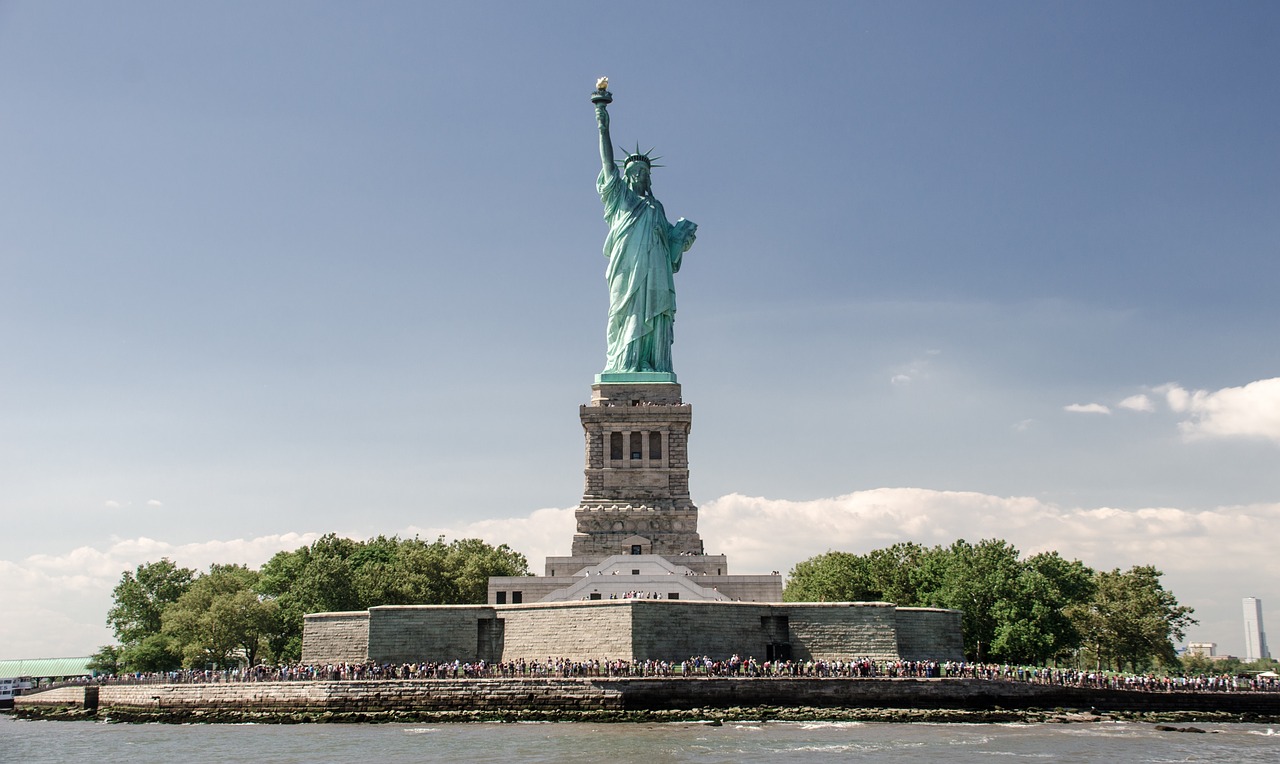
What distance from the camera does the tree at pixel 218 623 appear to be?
195ft

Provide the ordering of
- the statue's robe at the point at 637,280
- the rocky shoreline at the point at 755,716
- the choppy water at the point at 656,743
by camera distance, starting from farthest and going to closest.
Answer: the statue's robe at the point at 637,280 → the rocky shoreline at the point at 755,716 → the choppy water at the point at 656,743

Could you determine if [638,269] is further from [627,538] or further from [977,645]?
[977,645]

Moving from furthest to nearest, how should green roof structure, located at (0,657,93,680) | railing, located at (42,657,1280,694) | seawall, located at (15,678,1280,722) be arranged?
green roof structure, located at (0,657,93,680) → railing, located at (42,657,1280,694) → seawall, located at (15,678,1280,722)

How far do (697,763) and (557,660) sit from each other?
15.2 meters

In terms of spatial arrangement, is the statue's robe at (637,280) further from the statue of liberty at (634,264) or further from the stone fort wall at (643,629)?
the stone fort wall at (643,629)

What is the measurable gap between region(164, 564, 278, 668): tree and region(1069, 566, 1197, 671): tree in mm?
43561

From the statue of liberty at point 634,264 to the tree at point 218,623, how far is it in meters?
23.0

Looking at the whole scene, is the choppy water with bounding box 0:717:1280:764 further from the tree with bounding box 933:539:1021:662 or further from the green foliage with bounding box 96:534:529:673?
the green foliage with bounding box 96:534:529:673

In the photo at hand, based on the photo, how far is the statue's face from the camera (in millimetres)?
64250

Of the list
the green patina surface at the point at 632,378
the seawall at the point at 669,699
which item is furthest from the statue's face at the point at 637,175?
the seawall at the point at 669,699

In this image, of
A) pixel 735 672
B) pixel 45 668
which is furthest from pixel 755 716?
pixel 45 668

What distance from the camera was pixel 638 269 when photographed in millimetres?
63500

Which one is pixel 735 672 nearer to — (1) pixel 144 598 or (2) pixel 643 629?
(2) pixel 643 629

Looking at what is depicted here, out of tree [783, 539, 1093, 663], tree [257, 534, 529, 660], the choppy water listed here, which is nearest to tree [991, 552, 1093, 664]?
tree [783, 539, 1093, 663]
